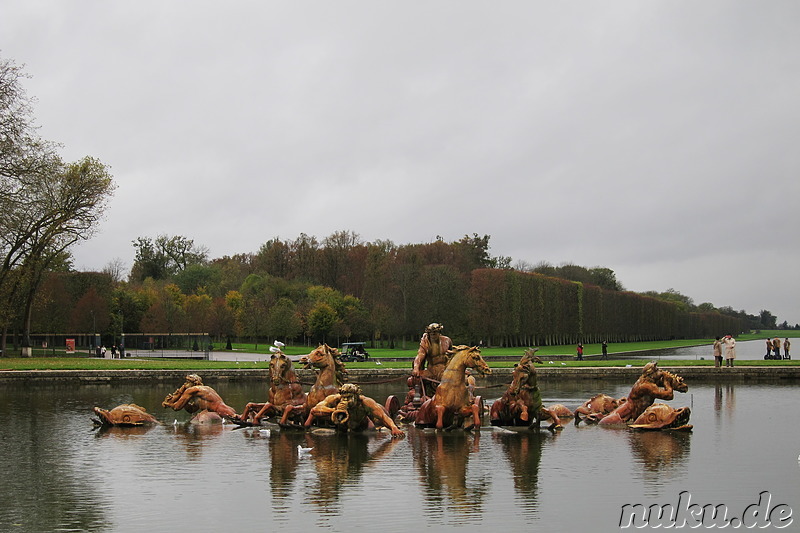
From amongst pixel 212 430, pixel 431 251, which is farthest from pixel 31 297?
pixel 431 251

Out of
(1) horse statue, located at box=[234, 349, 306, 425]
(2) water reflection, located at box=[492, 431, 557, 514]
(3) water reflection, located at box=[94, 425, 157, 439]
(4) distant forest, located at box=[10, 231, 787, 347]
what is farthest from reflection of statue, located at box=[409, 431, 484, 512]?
(4) distant forest, located at box=[10, 231, 787, 347]

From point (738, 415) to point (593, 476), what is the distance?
9677 millimetres

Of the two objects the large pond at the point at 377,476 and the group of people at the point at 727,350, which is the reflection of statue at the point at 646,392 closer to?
the large pond at the point at 377,476

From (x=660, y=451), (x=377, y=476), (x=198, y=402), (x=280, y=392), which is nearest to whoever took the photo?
(x=377, y=476)

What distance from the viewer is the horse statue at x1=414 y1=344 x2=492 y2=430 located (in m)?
16.6

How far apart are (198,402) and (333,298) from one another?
59.1 metres

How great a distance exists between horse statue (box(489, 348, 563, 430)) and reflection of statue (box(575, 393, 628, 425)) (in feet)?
4.86

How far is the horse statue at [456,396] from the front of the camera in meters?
16.6

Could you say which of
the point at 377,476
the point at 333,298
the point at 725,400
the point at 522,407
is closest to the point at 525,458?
the point at 377,476

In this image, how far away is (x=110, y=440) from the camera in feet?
52.7

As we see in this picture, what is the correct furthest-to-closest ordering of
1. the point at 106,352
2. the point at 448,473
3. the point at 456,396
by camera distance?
the point at 106,352
the point at 456,396
the point at 448,473

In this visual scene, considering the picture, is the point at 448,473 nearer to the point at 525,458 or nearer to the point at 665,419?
the point at 525,458

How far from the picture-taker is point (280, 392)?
1827 cm

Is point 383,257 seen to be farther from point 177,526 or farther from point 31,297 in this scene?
point 177,526
